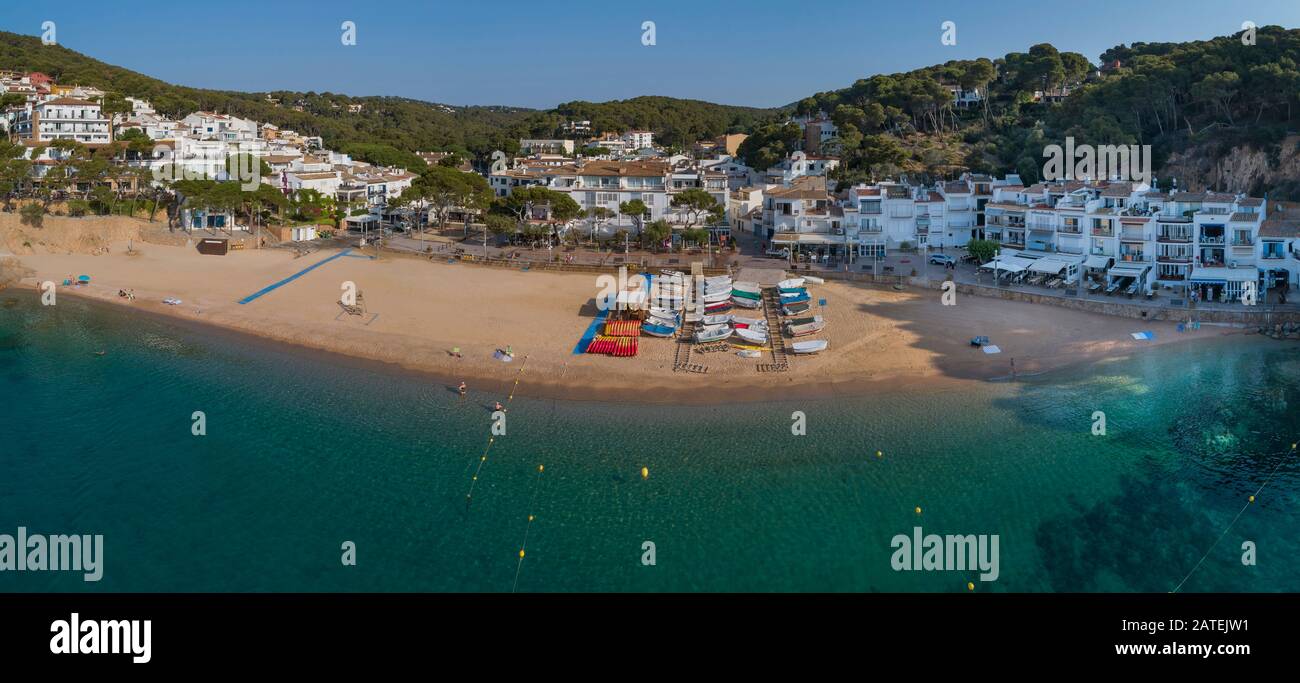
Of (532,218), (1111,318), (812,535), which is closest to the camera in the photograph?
(812,535)

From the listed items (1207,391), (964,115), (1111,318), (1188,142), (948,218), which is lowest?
(1207,391)

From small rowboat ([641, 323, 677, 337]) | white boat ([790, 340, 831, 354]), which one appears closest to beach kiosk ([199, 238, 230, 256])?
small rowboat ([641, 323, 677, 337])

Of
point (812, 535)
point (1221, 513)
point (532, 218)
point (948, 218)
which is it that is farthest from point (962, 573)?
point (532, 218)

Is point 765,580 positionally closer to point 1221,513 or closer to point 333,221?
point 1221,513

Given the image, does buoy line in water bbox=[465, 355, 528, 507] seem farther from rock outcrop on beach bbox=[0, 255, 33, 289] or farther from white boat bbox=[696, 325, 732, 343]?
rock outcrop on beach bbox=[0, 255, 33, 289]

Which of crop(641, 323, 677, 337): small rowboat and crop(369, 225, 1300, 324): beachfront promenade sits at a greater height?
crop(369, 225, 1300, 324): beachfront promenade

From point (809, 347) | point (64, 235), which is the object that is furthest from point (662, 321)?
point (64, 235)
